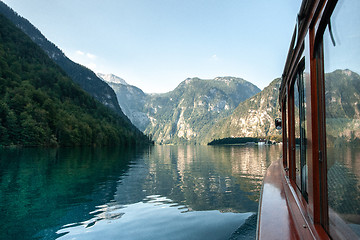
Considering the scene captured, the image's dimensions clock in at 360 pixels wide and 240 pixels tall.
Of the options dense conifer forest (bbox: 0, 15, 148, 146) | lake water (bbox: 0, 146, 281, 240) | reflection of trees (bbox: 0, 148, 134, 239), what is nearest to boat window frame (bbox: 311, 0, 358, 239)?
lake water (bbox: 0, 146, 281, 240)

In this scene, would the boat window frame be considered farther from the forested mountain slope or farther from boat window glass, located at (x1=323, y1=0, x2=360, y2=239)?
the forested mountain slope

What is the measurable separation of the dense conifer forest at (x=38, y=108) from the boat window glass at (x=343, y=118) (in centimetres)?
5473

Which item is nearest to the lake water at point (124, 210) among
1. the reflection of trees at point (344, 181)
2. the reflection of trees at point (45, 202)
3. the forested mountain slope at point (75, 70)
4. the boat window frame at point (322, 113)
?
the reflection of trees at point (45, 202)

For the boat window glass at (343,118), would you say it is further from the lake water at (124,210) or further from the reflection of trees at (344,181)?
the lake water at (124,210)

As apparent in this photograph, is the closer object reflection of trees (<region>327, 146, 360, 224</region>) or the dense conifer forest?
reflection of trees (<region>327, 146, 360, 224</region>)

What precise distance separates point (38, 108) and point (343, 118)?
62876 mm

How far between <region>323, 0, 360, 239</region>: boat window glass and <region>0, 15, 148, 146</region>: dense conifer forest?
54.7m

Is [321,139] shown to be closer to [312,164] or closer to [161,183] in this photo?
[312,164]

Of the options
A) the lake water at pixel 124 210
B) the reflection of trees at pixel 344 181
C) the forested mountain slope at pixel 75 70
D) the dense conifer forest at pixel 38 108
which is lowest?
the lake water at pixel 124 210

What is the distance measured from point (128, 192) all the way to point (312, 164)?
9.61 meters

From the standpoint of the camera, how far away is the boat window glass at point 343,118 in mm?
1749

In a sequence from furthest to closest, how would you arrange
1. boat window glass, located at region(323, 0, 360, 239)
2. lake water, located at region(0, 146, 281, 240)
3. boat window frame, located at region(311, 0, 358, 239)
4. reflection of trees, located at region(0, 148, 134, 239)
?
reflection of trees, located at region(0, 148, 134, 239) → lake water, located at region(0, 146, 281, 240) → boat window frame, located at region(311, 0, 358, 239) → boat window glass, located at region(323, 0, 360, 239)

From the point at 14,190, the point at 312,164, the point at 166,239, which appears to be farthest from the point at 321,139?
the point at 14,190

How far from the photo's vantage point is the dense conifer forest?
49719mm
